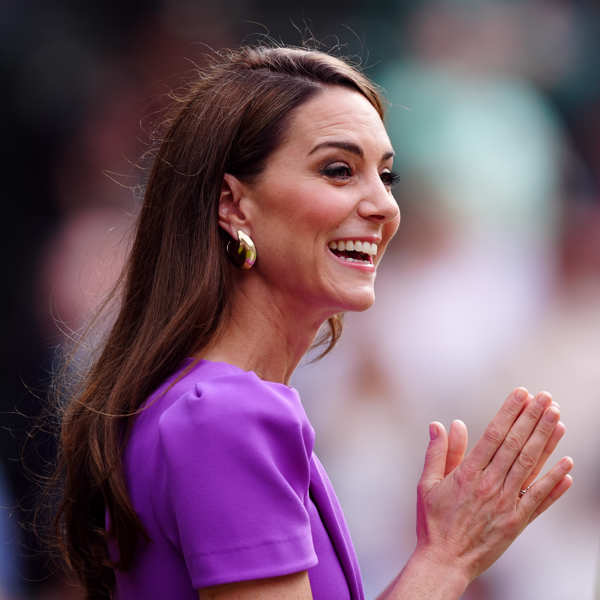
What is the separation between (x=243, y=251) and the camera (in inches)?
80.0

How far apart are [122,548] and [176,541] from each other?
15cm

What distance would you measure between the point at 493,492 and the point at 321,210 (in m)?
0.66

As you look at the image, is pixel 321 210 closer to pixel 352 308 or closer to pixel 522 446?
pixel 352 308

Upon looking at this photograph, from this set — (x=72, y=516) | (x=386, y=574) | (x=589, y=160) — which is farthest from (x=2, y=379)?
(x=589, y=160)

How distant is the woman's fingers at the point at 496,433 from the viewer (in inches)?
75.6

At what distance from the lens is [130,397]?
6.21ft

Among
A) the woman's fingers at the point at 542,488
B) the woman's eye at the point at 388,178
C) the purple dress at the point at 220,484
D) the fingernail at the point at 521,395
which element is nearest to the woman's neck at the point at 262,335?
the purple dress at the point at 220,484

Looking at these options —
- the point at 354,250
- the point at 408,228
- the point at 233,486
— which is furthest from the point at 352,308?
the point at 408,228

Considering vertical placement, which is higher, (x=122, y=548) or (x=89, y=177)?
(x=89, y=177)

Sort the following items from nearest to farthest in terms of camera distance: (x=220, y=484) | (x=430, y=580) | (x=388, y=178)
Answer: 1. (x=220, y=484)
2. (x=430, y=580)
3. (x=388, y=178)

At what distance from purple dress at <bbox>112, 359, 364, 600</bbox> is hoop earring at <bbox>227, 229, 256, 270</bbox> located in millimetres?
280

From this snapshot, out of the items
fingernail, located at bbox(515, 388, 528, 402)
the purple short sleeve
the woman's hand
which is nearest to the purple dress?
the purple short sleeve

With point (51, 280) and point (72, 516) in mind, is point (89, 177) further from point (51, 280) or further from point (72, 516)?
point (72, 516)

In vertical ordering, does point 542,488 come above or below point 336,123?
below
